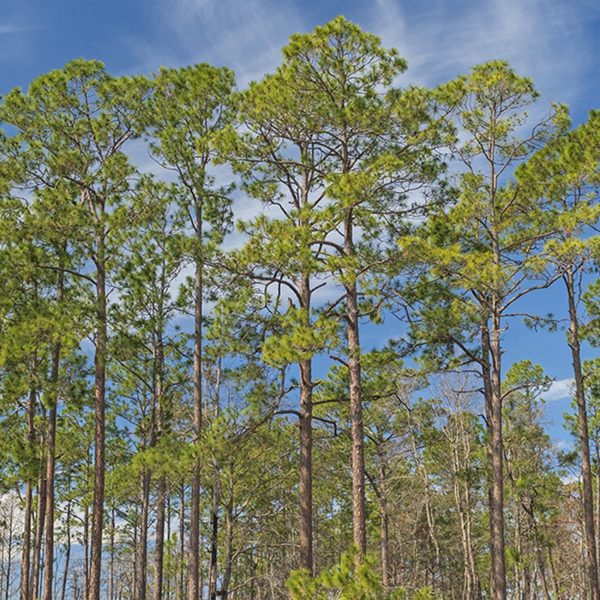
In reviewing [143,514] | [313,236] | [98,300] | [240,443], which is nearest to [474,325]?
[313,236]

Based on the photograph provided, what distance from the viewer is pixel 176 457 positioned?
1214 cm

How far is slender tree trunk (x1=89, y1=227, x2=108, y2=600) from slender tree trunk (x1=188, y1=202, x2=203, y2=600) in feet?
5.70

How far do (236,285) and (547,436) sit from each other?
13893 mm

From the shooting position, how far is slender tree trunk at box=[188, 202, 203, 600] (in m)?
13.5

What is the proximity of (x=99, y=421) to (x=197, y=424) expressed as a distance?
73.4 inches

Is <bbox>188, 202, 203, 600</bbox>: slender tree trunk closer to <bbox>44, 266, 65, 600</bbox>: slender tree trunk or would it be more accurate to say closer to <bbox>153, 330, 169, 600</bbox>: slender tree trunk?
<bbox>153, 330, 169, 600</bbox>: slender tree trunk

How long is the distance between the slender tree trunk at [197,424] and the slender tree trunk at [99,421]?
68.4 inches

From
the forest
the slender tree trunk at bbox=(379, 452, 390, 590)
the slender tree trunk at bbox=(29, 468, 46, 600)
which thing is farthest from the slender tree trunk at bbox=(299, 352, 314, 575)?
the slender tree trunk at bbox=(379, 452, 390, 590)

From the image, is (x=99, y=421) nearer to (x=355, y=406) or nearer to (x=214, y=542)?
(x=214, y=542)

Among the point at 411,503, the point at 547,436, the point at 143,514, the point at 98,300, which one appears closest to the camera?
the point at 98,300

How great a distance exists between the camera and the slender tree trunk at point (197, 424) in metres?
13.5

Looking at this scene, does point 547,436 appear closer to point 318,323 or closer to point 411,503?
point 411,503

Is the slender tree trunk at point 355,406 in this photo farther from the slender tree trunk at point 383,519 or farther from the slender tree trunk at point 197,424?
the slender tree trunk at point 383,519

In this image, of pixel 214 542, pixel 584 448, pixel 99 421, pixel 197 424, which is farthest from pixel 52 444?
pixel 584 448
